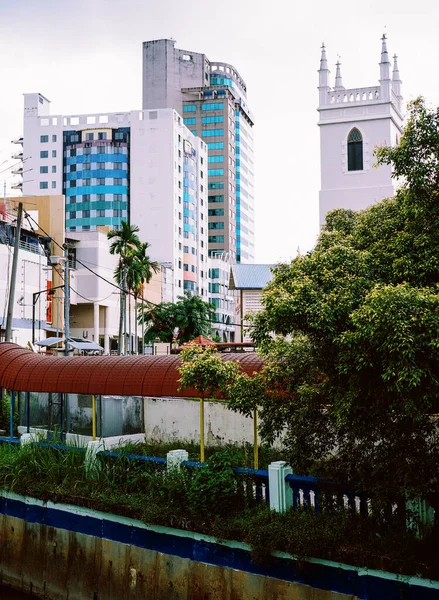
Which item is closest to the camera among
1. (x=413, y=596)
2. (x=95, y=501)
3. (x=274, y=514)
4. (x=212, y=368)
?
(x=413, y=596)

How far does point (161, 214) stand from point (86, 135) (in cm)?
1782

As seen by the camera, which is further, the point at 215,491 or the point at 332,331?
the point at 215,491

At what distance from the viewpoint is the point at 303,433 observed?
10.8 metres

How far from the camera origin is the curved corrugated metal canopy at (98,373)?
51.0 ft

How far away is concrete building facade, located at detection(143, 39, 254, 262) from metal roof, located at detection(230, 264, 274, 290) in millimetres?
85740

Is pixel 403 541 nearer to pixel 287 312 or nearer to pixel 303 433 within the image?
pixel 303 433

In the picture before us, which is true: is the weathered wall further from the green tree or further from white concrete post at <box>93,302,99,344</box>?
white concrete post at <box>93,302,99,344</box>

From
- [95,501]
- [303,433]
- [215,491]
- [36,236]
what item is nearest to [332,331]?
[303,433]

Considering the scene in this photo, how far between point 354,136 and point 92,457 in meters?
25.5

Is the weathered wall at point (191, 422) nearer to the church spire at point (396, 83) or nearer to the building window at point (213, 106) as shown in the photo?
the church spire at point (396, 83)

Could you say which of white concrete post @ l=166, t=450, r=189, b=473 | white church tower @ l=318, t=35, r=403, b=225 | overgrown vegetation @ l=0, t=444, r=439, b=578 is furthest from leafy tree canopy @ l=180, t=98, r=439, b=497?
white church tower @ l=318, t=35, r=403, b=225

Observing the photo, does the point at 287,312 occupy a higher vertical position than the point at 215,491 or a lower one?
higher

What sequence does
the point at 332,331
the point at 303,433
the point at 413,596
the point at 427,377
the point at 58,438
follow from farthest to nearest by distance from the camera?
the point at 58,438 → the point at 303,433 → the point at 413,596 → the point at 332,331 → the point at 427,377

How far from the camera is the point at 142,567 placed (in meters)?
13.3
